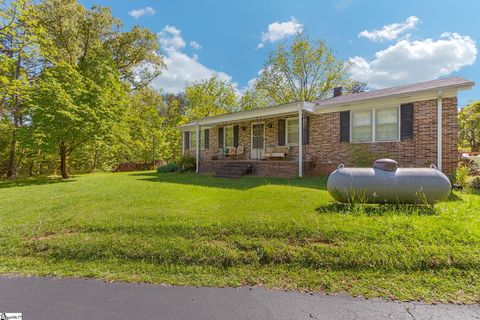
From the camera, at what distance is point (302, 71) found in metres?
24.5

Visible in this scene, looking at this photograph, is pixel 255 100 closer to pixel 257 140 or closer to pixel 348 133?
pixel 257 140

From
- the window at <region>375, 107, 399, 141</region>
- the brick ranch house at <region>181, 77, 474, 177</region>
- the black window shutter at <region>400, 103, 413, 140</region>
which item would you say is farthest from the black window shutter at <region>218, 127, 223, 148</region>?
the black window shutter at <region>400, 103, 413, 140</region>

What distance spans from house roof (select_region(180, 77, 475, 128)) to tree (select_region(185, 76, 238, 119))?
11816mm

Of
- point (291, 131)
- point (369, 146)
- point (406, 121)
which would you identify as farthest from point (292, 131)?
point (406, 121)

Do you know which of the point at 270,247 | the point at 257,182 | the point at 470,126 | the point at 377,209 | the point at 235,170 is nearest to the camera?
the point at 270,247

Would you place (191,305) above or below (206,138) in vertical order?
below

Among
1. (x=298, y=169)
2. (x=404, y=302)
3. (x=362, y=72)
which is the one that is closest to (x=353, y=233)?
(x=404, y=302)

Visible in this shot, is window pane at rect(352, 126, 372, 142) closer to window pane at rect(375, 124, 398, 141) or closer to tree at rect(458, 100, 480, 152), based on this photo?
window pane at rect(375, 124, 398, 141)

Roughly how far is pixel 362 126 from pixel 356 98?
5.50 feet

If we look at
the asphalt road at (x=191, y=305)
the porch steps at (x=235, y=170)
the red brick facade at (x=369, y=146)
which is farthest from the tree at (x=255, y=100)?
the asphalt road at (x=191, y=305)

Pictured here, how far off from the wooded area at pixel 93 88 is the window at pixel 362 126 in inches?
497

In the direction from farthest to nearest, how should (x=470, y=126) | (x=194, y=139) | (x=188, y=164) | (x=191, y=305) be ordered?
(x=470, y=126) < (x=194, y=139) < (x=188, y=164) < (x=191, y=305)

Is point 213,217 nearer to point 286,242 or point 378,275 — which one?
point 286,242

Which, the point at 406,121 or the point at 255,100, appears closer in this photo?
the point at 406,121
